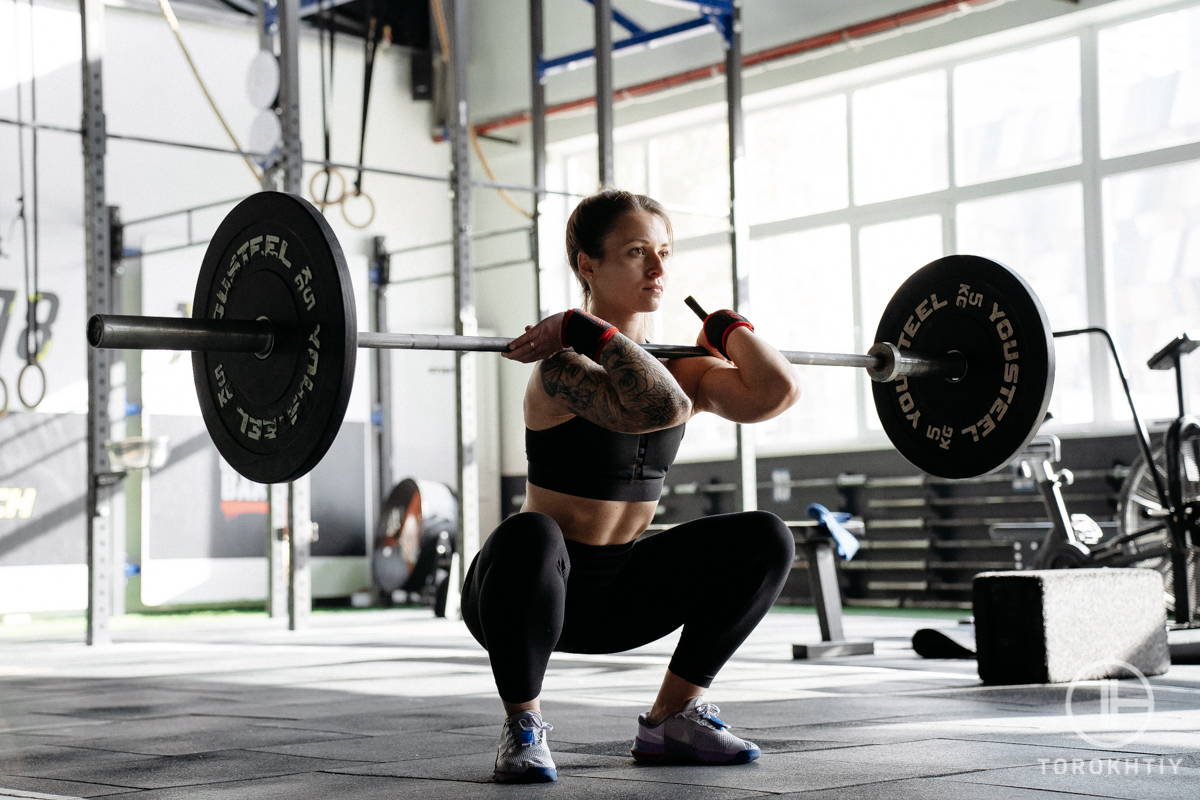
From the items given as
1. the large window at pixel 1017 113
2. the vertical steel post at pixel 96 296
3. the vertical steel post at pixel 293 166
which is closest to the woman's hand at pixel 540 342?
the vertical steel post at pixel 96 296

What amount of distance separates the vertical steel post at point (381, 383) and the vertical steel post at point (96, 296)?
3.92m

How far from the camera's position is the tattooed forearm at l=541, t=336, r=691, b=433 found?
216cm

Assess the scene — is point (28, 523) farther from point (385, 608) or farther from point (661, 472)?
point (661, 472)

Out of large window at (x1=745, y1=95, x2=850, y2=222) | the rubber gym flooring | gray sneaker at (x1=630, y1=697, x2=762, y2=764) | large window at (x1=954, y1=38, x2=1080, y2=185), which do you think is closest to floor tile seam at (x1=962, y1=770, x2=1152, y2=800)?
the rubber gym flooring

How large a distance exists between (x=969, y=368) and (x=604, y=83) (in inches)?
214

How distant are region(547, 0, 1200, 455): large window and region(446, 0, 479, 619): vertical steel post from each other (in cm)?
127

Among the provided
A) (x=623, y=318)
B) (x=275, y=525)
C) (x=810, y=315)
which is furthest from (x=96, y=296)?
(x=810, y=315)

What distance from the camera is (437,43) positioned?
34.8 feet

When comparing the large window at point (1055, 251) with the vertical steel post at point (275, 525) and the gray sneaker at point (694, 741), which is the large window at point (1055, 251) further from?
the gray sneaker at point (694, 741)

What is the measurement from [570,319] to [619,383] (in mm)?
130

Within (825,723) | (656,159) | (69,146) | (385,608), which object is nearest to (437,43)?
(656,159)

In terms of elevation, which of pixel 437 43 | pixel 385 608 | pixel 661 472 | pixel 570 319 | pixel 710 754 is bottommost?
pixel 385 608

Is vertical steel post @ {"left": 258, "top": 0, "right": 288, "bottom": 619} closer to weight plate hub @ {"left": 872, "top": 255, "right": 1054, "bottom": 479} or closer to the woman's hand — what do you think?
weight plate hub @ {"left": 872, "top": 255, "right": 1054, "bottom": 479}

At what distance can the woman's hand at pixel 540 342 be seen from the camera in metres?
2.18
